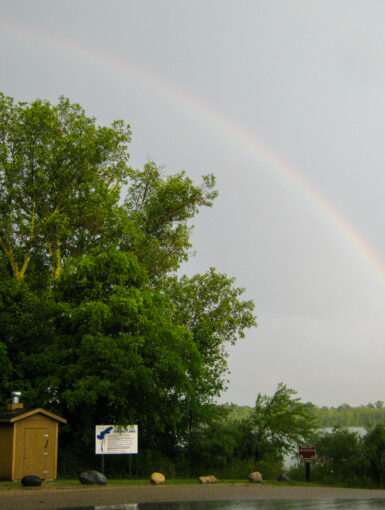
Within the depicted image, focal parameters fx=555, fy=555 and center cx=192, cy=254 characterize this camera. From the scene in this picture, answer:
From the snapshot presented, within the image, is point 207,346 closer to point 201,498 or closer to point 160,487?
point 160,487

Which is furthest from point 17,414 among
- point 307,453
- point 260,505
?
point 307,453

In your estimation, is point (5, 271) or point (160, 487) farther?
point (5, 271)

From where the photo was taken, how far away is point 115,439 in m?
23.7

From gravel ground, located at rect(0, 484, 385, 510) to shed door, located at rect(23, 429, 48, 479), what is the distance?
9.81 feet

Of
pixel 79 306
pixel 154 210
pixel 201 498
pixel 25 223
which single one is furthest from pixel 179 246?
pixel 201 498

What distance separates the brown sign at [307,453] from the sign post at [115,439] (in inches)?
339

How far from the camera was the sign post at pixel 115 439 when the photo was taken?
23422mm

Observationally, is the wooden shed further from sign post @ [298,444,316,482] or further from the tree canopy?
sign post @ [298,444,316,482]

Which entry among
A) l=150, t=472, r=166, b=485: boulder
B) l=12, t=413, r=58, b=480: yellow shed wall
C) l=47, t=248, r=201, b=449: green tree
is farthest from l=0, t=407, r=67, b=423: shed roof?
l=150, t=472, r=166, b=485: boulder

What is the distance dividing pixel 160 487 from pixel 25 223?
2013 cm

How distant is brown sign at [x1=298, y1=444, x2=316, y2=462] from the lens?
27.1 metres

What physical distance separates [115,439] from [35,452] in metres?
3.36

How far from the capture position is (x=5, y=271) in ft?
111

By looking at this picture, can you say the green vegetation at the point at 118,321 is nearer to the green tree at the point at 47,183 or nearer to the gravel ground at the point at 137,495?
the green tree at the point at 47,183
